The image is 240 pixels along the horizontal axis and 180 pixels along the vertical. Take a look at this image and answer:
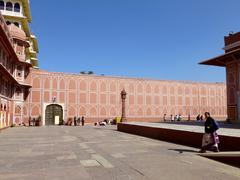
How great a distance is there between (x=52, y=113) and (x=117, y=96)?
1055cm

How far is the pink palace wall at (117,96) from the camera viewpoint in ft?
112

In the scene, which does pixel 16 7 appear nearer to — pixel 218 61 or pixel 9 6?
pixel 9 6

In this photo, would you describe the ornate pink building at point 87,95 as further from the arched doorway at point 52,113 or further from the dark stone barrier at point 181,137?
the dark stone barrier at point 181,137

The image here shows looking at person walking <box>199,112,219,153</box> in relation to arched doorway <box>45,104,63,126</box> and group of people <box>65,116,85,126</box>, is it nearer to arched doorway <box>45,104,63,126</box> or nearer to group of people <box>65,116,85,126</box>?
group of people <box>65,116,85,126</box>

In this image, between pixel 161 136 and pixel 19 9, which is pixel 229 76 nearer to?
pixel 161 136

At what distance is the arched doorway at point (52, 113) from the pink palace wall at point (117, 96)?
66 cm

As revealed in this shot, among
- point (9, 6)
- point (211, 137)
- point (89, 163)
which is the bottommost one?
point (89, 163)

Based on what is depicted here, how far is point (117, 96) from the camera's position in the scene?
38.2 metres

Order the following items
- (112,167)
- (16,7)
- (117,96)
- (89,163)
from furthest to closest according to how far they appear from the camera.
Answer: (117,96)
(16,7)
(89,163)
(112,167)

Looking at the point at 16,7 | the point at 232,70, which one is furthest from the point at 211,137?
the point at 16,7

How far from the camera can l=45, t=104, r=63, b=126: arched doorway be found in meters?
34.1

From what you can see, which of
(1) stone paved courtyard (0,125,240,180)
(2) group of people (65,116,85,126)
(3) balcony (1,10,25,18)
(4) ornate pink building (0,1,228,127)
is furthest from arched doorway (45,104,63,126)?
(1) stone paved courtyard (0,125,240,180)

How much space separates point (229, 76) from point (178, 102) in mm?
16917

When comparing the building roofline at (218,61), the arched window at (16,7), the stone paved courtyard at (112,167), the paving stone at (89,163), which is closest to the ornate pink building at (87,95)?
the arched window at (16,7)
